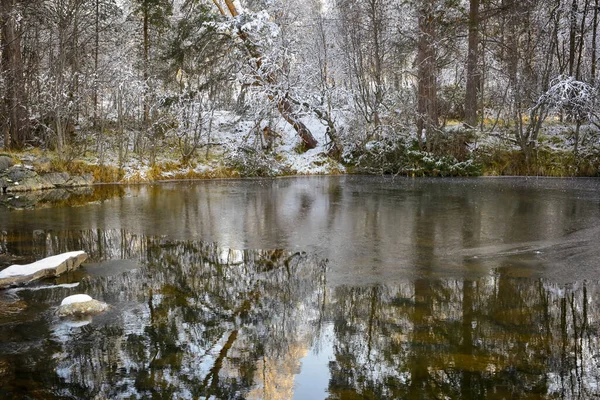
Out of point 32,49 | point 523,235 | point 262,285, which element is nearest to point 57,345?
point 262,285

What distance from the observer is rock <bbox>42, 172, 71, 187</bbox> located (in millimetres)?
18875

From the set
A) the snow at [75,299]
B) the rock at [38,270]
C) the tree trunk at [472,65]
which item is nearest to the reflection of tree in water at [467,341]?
the snow at [75,299]

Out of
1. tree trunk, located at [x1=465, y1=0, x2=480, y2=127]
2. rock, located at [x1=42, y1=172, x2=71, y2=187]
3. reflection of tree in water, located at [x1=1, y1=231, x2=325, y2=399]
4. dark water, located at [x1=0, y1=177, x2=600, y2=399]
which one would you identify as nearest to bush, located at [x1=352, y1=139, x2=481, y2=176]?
tree trunk, located at [x1=465, y1=0, x2=480, y2=127]

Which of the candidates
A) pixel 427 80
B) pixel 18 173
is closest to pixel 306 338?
pixel 18 173

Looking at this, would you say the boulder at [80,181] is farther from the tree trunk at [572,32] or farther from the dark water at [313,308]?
the tree trunk at [572,32]

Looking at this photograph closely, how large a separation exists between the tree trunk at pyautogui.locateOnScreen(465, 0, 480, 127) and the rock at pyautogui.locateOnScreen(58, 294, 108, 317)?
19211mm

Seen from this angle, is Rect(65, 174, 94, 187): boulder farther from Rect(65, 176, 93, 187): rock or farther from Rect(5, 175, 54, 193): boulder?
Rect(5, 175, 54, 193): boulder

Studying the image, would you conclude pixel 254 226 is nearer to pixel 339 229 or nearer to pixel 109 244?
pixel 339 229

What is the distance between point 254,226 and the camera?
11047 mm

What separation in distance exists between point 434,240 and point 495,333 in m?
4.45

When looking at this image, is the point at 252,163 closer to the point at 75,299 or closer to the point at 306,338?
the point at 75,299

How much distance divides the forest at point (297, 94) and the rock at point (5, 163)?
3.35 ft

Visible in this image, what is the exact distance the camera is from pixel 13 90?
66.7 feet

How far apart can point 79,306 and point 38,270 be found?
1.80 metres
